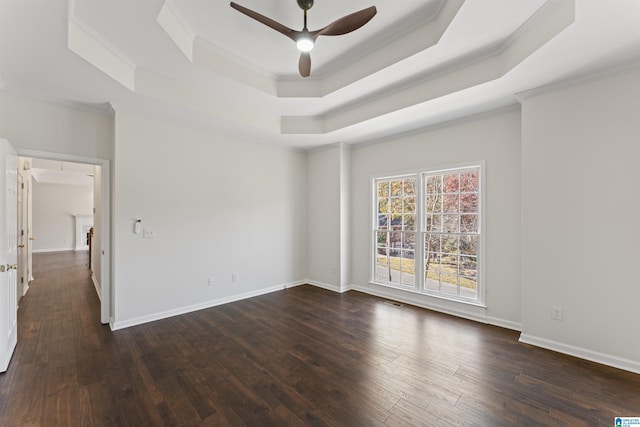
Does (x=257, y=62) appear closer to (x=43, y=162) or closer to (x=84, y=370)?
(x=84, y=370)

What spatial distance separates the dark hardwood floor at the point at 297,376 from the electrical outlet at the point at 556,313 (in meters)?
0.39

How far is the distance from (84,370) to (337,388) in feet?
7.69

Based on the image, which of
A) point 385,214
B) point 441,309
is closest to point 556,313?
point 441,309

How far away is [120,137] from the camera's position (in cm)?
336

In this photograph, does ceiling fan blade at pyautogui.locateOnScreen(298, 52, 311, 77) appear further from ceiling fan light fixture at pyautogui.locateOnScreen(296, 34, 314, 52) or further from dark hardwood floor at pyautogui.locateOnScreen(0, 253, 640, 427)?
dark hardwood floor at pyautogui.locateOnScreen(0, 253, 640, 427)

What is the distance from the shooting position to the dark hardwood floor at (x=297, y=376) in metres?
1.90

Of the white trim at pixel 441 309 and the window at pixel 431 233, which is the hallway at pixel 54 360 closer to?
the white trim at pixel 441 309

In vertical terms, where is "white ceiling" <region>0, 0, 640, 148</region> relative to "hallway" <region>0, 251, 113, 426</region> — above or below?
above

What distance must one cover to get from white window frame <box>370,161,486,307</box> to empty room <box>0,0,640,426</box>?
1.5 inches

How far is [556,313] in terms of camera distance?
9.21ft

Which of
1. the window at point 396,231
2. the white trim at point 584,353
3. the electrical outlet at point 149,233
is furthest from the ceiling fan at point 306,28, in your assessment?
the white trim at point 584,353

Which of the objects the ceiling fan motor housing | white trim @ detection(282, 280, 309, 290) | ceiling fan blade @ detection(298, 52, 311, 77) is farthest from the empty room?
white trim @ detection(282, 280, 309, 290)

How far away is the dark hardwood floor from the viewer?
6.23 feet

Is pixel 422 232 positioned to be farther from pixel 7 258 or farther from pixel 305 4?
pixel 7 258
